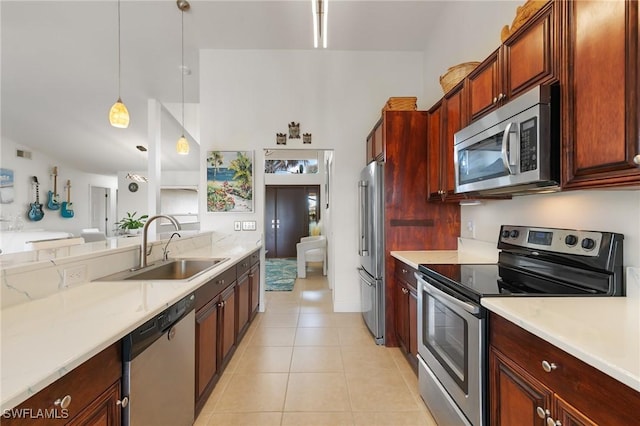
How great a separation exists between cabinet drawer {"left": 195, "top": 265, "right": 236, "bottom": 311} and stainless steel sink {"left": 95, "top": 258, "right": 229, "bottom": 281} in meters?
0.09

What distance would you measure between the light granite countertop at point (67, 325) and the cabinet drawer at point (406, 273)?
154 centimetres

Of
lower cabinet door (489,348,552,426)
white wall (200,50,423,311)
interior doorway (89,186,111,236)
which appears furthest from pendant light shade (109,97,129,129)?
interior doorway (89,186,111,236)

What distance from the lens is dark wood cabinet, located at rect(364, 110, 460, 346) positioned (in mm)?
2703

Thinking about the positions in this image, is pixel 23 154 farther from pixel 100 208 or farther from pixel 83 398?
pixel 83 398

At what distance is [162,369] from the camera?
1.28 m

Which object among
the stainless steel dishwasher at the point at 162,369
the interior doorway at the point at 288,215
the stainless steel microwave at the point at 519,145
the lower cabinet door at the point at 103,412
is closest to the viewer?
the lower cabinet door at the point at 103,412

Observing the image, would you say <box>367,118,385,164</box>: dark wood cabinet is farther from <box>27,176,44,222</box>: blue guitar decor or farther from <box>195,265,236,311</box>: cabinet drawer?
<box>27,176,44,222</box>: blue guitar decor

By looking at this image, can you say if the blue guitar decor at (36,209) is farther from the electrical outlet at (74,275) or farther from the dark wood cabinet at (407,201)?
the dark wood cabinet at (407,201)

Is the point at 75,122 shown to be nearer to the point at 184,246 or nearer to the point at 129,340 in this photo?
the point at 184,246

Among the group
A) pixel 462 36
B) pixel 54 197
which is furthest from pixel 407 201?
pixel 54 197

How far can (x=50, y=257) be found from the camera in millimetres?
1441

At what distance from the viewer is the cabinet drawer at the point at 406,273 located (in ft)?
7.40

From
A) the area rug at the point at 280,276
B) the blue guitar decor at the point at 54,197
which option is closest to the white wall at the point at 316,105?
the area rug at the point at 280,276

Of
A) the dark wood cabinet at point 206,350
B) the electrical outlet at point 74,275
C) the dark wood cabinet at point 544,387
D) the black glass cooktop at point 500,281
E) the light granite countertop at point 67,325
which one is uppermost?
the electrical outlet at point 74,275
